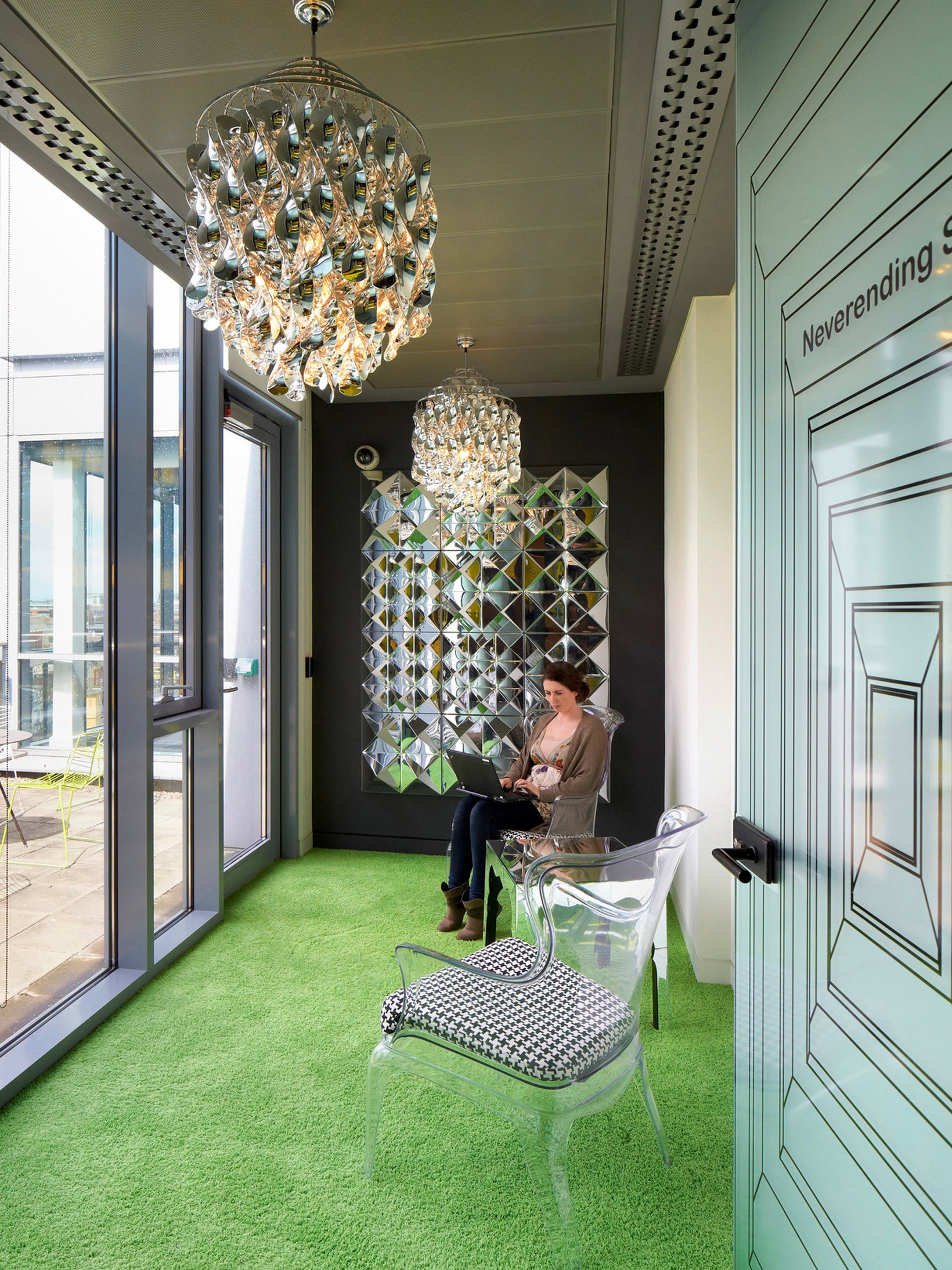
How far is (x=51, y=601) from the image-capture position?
8.00ft

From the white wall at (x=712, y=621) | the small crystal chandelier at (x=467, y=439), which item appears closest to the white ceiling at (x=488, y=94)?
the white wall at (x=712, y=621)

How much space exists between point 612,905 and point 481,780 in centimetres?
167

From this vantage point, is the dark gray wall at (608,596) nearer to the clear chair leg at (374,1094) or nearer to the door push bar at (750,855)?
the clear chair leg at (374,1094)

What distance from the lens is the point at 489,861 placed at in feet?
10.5

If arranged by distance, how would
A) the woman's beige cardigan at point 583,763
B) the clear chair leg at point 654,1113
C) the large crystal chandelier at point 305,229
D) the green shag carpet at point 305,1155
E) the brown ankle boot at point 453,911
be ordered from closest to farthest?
the large crystal chandelier at point 305,229
the green shag carpet at point 305,1155
the clear chair leg at point 654,1113
the woman's beige cardigan at point 583,763
the brown ankle boot at point 453,911

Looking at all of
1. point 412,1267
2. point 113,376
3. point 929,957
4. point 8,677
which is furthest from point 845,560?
point 113,376

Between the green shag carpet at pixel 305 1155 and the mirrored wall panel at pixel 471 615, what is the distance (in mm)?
1764

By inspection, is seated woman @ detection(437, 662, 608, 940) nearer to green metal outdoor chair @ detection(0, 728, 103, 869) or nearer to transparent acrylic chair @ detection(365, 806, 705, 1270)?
transparent acrylic chair @ detection(365, 806, 705, 1270)

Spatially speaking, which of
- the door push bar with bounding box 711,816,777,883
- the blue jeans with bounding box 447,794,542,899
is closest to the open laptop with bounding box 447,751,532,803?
the blue jeans with bounding box 447,794,542,899

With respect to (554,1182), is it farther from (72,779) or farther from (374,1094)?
(72,779)

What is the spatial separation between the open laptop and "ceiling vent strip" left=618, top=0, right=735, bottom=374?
209cm

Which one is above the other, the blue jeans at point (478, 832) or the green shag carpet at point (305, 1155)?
the blue jeans at point (478, 832)

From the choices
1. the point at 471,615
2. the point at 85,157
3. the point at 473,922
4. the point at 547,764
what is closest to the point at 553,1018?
the point at 473,922

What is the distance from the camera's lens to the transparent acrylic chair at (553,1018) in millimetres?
1600
